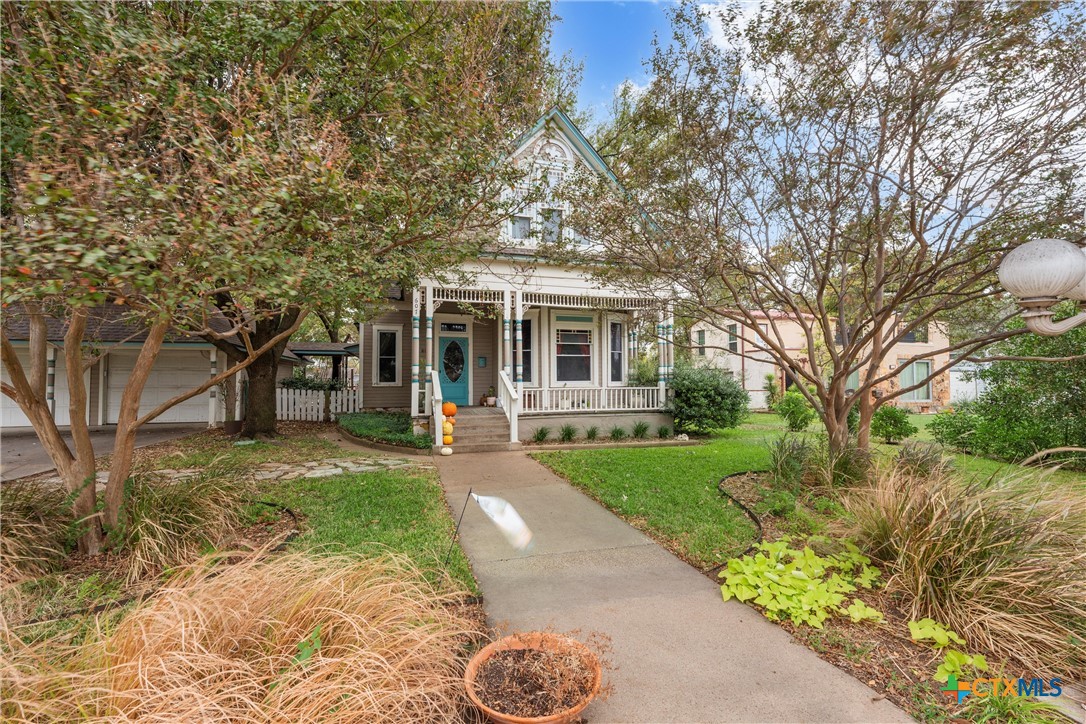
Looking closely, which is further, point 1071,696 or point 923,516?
point 923,516

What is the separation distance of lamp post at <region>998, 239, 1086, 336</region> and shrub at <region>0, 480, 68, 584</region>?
7180 mm

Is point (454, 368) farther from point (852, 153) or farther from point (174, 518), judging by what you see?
point (852, 153)

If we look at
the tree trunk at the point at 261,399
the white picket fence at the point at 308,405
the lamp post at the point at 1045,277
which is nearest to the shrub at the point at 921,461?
the lamp post at the point at 1045,277

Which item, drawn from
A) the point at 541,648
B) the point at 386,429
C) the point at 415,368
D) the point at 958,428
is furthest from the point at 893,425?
the point at 541,648

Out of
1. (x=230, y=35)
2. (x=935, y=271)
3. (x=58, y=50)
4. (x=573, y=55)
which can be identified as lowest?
(x=935, y=271)

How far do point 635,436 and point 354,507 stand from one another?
781cm

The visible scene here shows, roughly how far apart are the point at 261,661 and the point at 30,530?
11.2 feet

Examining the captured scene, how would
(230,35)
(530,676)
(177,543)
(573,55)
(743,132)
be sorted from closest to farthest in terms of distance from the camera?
(530,676) → (177,543) → (230,35) → (743,132) → (573,55)

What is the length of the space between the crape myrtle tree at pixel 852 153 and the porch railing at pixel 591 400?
4.90 m

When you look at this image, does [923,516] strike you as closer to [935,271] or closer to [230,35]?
[935,271]

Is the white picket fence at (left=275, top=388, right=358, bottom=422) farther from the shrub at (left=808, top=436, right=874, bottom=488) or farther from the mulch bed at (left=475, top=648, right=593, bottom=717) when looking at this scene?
the mulch bed at (left=475, top=648, right=593, bottom=717)

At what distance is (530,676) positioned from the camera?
240 centimetres

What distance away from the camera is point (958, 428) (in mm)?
11172

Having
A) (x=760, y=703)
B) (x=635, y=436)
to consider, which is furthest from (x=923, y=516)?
(x=635, y=436)
